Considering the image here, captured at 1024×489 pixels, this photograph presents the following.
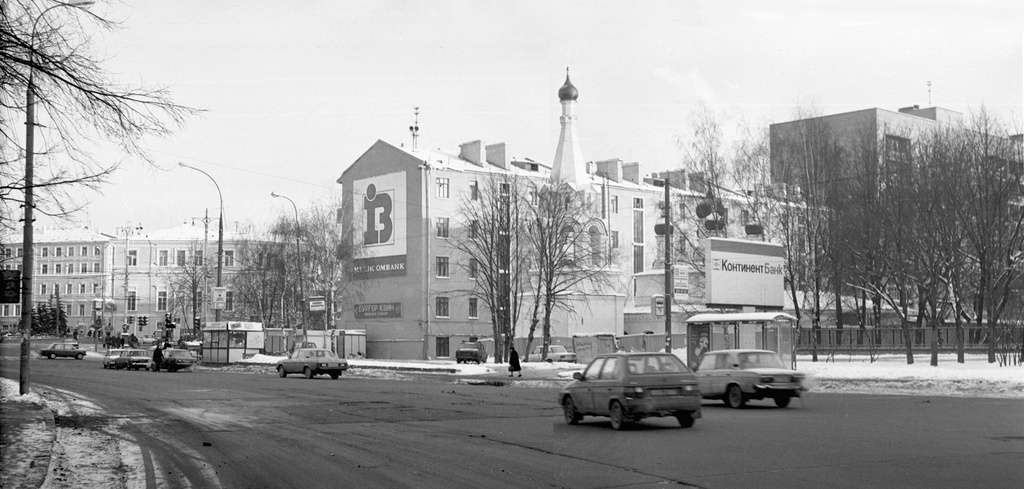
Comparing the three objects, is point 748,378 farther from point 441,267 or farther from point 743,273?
point 441,267

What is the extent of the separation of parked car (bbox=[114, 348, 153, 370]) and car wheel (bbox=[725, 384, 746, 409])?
44126 millimetres

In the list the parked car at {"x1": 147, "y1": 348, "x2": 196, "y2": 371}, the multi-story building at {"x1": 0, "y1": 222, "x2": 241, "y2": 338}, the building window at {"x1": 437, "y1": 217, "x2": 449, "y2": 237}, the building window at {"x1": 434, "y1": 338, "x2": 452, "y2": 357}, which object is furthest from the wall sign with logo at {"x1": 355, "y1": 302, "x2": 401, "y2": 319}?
the multi-story building at {"x1": 0, "y1": 222, "x2": 241, "y2": 338}

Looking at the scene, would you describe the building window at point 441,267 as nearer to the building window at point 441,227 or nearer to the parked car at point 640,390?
the building window at point 441,227

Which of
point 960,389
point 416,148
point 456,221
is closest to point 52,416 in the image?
point 960,389

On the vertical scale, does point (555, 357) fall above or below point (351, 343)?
below

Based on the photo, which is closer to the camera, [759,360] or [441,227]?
[759,360]

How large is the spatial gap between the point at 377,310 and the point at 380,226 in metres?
6.98

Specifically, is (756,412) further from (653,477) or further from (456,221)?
(456,221)

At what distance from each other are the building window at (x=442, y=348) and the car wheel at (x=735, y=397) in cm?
5282

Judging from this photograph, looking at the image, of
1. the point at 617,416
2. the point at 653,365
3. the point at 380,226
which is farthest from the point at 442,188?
the point at 617,416

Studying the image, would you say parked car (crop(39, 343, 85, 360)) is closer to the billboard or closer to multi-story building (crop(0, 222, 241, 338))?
multi-story building (crop(0, 222, 241, 338))

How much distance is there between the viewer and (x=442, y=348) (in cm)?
7788

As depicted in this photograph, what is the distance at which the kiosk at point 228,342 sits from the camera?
65.9 metres

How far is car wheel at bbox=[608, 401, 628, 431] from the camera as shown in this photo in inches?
742
